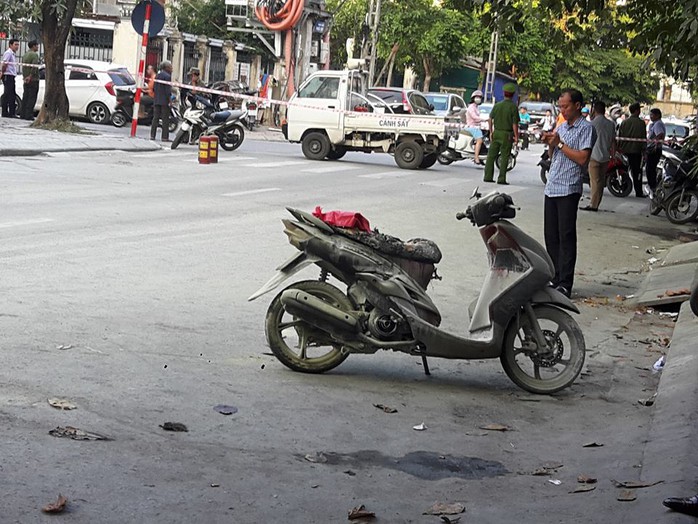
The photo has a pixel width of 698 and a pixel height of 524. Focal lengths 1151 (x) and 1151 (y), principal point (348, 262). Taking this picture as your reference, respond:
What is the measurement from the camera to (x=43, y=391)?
593 centimetres

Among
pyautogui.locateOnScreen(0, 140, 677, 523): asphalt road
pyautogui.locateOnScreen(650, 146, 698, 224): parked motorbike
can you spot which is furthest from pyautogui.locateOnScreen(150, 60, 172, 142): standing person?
pyautogui.locateOnScreen(0, 140, 677, 523): asphalt road

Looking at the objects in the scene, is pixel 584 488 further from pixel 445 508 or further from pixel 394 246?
pixel 394 246

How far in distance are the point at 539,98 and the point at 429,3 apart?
16.6 metres

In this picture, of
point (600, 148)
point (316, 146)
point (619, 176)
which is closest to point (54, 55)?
point (316, 146)

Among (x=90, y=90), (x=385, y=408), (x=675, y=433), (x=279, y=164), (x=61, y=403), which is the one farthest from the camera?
(x=90, y=90)

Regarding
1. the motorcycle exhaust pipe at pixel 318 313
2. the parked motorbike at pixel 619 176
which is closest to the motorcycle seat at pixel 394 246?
the motorcycle exhaust pipe at pixel 318 313

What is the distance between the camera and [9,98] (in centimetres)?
3038

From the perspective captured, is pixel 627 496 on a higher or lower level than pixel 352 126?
lower

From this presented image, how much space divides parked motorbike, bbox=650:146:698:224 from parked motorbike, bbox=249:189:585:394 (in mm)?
12435

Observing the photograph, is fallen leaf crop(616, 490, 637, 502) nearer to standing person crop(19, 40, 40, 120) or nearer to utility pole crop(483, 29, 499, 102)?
standing person crop(19, 40, 40, 120)

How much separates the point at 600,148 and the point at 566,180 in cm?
911

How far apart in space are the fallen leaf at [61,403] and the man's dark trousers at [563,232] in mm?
5758

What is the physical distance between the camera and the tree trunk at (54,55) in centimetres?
2538

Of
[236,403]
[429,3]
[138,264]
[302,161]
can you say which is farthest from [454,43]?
[236,403]
